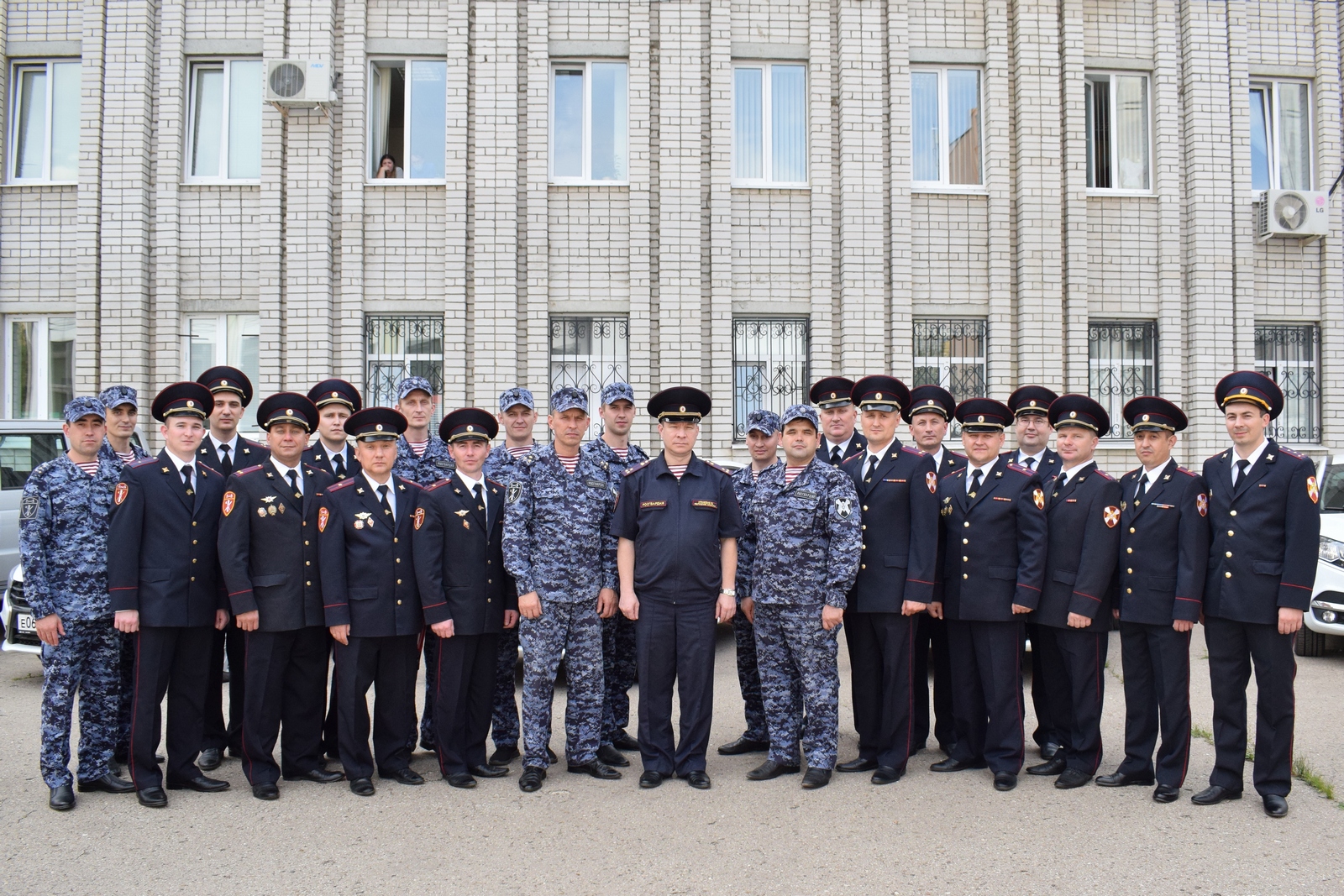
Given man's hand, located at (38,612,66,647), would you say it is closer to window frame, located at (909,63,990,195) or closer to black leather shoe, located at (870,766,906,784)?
black leather shoe, located at (870,766,906,784)

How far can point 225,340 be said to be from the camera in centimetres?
1253

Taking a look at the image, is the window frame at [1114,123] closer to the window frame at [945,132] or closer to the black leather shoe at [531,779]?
the window frame at [945,132]

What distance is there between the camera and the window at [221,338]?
12.5m

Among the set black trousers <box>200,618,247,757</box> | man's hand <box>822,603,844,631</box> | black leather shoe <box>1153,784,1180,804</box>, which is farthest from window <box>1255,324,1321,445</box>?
black trousers <box>200,618,247,757</box>

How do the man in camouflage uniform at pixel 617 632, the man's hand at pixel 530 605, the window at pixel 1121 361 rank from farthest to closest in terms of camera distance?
the window at pixel 1121 361 < the man in camouflage uniform at pixel 617 632 < the man's hand at pixel 530 605

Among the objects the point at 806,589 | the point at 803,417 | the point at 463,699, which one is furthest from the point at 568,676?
the point at 803,417

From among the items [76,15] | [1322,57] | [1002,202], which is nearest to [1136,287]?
[1002,202]

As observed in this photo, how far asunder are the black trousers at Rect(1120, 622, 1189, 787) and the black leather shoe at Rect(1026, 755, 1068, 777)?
364mm

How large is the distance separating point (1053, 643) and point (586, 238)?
26.6ft

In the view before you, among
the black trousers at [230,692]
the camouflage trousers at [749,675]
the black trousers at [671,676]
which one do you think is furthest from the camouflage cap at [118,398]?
the camouflage trousers at [749,675]

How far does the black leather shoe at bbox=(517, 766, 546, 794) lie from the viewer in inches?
217

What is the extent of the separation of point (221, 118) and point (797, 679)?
10.9 metres

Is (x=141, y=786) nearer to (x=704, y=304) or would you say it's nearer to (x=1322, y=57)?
(x=704, y=304)

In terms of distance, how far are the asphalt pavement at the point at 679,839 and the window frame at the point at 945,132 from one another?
8479 mm
